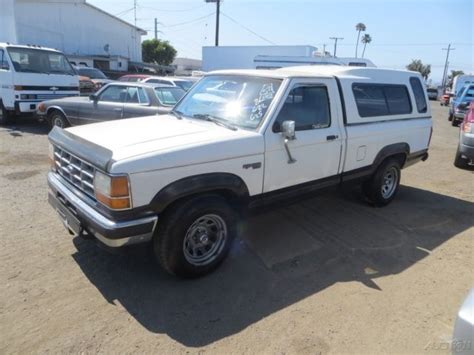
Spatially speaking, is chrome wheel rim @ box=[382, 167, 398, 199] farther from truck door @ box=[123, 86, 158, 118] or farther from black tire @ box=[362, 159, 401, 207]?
truck door @ box=[123, 86, 158, 118]

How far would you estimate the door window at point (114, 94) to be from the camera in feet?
27.0

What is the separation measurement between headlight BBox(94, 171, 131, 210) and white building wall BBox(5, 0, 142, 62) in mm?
31508

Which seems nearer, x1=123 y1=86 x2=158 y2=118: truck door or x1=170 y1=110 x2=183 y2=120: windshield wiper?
x1=170 y1=110 x2=183 y2=120: windshield wiper

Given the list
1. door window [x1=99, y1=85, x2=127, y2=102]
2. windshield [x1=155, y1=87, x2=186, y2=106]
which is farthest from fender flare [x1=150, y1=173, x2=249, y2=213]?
door window [x1=99, y1=85, x2=127, y2=102]

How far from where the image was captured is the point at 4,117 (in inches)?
416

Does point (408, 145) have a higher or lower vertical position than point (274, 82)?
lower

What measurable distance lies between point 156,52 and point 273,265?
5583 centimetres

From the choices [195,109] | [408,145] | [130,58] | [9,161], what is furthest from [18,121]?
[130,58]

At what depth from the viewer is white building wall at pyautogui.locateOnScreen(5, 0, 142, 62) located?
29000 mm

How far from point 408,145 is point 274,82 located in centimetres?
276

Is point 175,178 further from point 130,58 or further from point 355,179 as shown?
point 130,58

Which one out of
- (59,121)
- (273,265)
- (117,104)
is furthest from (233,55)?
(273,265)

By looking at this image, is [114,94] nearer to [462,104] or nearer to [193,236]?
[193,236]

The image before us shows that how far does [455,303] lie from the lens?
10.8ft
